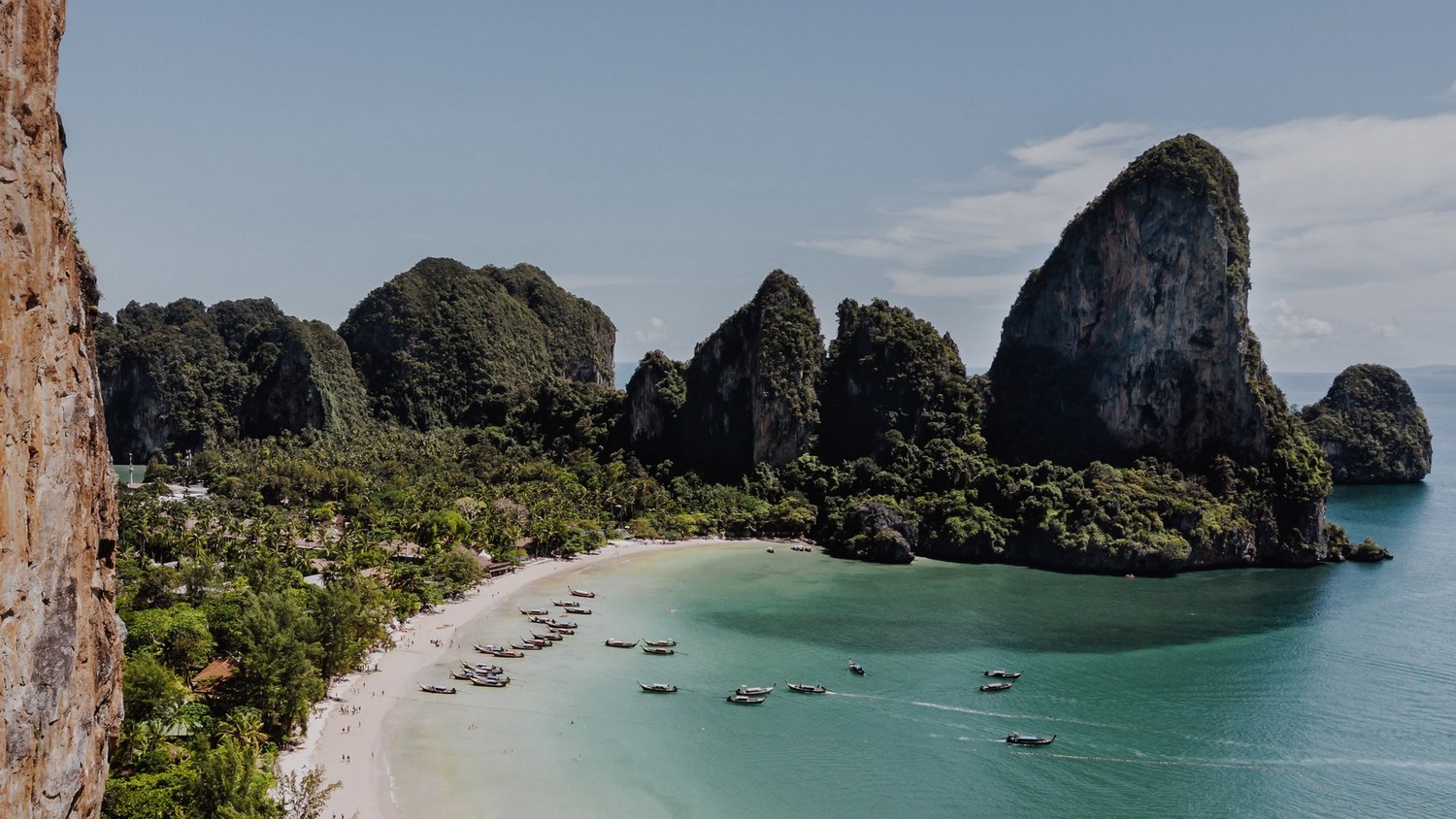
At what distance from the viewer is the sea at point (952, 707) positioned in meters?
31.0

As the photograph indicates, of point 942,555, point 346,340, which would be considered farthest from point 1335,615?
point 346,340

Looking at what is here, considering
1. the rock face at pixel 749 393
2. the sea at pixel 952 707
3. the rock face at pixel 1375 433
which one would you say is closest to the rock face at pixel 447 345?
the rock face at pixel 749 393

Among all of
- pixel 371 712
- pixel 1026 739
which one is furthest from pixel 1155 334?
pixel 371 712

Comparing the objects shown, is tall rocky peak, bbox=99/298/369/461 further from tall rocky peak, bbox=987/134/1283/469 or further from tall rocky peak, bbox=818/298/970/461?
tall rocky peak, bbox=987/134/1283/469

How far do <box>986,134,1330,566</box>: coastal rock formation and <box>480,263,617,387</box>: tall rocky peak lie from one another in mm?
77211

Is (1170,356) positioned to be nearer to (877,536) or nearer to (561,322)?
(877,536)

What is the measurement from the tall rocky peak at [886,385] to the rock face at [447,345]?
147ft

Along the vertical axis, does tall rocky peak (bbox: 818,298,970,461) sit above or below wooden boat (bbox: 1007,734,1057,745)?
above

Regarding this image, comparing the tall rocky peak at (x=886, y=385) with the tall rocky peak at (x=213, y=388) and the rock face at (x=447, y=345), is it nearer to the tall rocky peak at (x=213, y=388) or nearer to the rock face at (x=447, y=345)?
the rock face at (x=447, y=345)

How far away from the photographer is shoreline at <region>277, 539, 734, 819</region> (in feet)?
94.6

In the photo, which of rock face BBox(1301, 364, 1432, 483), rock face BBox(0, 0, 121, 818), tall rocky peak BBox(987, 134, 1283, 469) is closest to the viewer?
rock face BBox(0, 0, 121, 818)

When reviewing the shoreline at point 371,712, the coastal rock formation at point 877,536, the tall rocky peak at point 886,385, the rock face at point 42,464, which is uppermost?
the tall rocky peak at point 886,385

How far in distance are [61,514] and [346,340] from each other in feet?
409

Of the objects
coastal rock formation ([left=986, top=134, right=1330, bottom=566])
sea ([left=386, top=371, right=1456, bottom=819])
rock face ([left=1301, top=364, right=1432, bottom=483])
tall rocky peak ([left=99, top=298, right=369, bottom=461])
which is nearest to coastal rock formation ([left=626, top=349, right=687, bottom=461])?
coastal rock formation ([left=986, top=134, right=1330, bottom=566])
